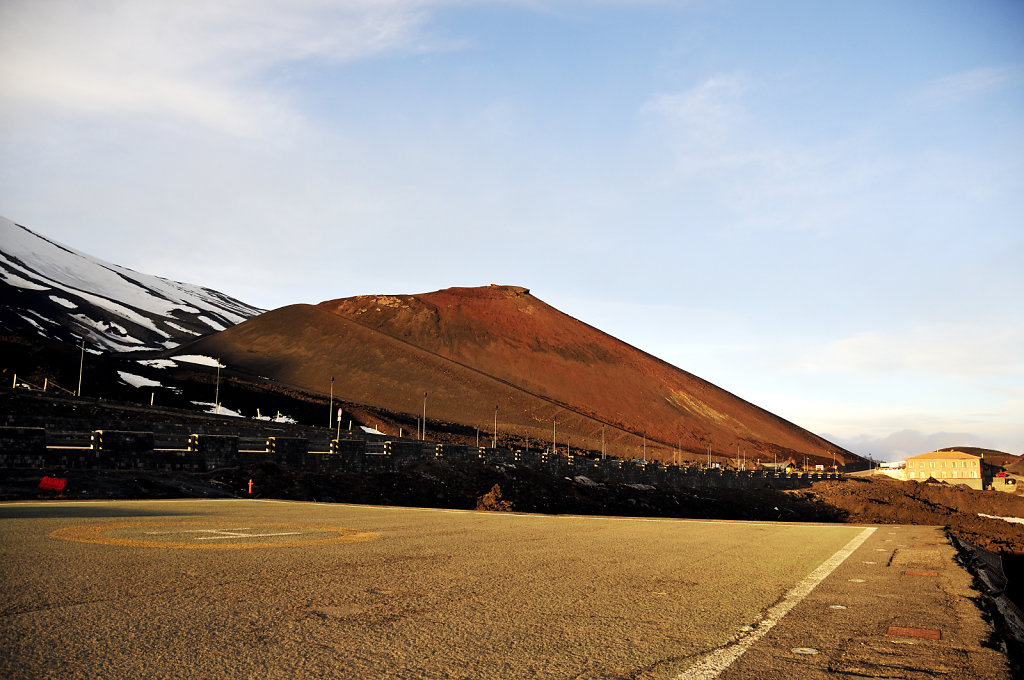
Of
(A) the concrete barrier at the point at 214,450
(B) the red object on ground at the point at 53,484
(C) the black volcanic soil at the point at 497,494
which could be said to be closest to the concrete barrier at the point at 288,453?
(C) the black volcanic soil at the point at 497,494

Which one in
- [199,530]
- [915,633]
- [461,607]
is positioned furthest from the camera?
[199,530]

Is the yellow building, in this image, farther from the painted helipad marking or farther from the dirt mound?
the painted helipad marking

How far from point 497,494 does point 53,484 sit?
14930 mm

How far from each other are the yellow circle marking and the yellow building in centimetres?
14301

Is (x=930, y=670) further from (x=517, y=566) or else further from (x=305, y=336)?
(x=305, y=336)

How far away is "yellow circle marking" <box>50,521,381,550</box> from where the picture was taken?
35.6 ft

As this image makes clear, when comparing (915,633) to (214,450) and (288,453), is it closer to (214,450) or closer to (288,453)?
(214,450)

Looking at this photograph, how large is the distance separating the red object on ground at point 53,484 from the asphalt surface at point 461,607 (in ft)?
32.7

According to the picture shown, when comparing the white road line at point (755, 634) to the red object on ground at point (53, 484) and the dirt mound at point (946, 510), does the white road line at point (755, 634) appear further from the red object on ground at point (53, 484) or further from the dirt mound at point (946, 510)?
the red object on ground at point (53, 484)

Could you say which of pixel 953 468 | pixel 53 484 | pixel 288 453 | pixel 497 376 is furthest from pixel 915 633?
pixel 497 376

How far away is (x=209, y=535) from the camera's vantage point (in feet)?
39.9

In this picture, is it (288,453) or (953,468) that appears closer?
(288,453)

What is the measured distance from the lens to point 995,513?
5912cm

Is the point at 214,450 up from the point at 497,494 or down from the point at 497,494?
up
